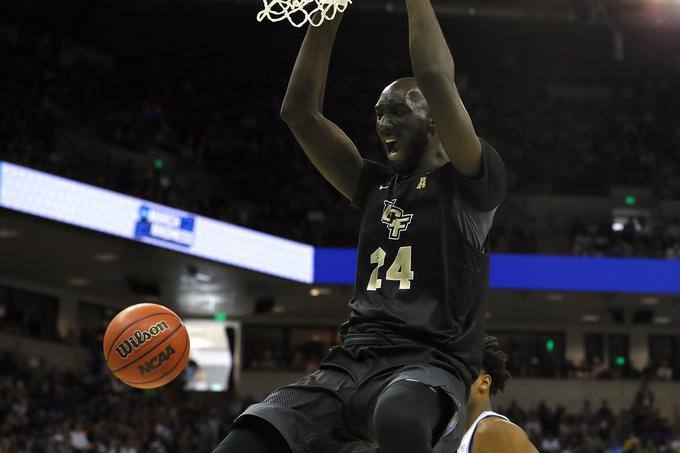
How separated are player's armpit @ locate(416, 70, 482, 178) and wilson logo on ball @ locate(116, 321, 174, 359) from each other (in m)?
1.86

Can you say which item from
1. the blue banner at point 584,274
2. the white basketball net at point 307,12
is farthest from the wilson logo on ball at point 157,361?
the blue banner at point 584,274

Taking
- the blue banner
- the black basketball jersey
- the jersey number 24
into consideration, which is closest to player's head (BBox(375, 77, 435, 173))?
the black basketball jersey

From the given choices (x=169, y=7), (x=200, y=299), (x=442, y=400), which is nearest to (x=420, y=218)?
(x=442, y=400)

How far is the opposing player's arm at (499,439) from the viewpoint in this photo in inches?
198

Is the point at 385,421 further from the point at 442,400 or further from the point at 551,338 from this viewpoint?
the point at 551,338

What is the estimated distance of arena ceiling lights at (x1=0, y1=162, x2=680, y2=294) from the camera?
1939 cm

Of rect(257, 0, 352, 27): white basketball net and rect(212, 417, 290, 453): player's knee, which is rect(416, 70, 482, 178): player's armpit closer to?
rect(257, 0, 352, 27): white basketball net

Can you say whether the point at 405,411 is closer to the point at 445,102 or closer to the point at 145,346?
the point at 445,102

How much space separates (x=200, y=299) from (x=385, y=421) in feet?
83.1

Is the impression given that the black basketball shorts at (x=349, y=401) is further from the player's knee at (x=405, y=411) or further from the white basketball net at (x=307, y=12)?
the white basketball net at (x=307, y=12)

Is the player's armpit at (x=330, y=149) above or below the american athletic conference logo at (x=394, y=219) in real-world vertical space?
above

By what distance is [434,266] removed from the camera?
11.8 ft

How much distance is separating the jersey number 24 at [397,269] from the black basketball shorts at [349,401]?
23 centimetres

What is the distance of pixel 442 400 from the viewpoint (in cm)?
338
